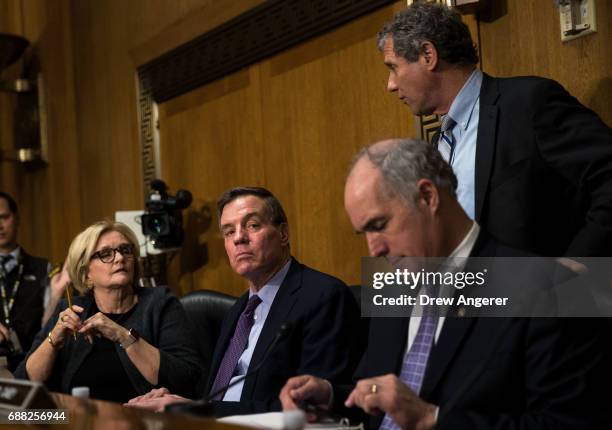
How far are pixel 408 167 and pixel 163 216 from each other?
3600 millimetres

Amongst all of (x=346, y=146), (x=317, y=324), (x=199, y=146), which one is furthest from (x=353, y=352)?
(x=199, y=146)

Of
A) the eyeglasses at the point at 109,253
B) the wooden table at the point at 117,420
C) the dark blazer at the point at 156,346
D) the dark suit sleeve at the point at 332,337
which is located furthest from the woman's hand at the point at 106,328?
the wooden table at the point at 117,420

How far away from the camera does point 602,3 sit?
2902 millimetres

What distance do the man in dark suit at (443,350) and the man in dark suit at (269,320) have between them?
1.72ft

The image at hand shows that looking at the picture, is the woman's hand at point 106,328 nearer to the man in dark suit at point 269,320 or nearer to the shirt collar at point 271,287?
the man in dark suit at point 269,320

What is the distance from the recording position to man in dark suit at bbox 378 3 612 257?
2268 millimetres

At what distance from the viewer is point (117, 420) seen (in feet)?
5.43

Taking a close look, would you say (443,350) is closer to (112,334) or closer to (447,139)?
(447,139)

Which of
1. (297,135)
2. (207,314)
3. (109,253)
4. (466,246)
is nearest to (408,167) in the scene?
(466,246)

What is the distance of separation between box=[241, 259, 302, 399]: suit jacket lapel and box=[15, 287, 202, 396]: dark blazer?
66 cm

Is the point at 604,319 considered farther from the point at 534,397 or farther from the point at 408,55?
the point at 408,55

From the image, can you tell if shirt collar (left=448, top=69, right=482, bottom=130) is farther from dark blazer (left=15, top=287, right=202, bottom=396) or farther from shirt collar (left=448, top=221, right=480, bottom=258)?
dark blazer (left=15, top=287, right=202, bottom=396)

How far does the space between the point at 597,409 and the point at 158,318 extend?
2.17 m

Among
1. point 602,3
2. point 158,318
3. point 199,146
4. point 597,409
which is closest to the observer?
point 597,409
